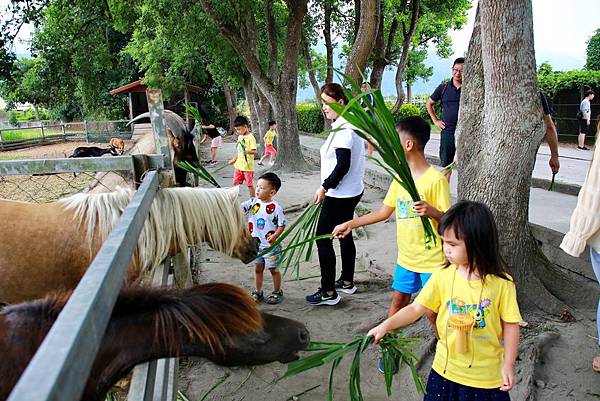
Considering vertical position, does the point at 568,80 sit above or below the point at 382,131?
above

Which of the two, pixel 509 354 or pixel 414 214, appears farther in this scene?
pixel 414 214

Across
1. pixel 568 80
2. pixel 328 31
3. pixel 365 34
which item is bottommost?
pixel 568 80

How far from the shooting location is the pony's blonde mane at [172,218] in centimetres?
263

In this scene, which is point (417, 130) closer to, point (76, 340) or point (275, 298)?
point (275, 298)

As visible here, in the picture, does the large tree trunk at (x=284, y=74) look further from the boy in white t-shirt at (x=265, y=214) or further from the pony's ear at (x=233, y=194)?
the pony's ear at (x=233, y=194)

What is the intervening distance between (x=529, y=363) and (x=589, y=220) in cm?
93

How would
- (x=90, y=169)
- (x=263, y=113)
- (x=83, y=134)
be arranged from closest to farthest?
(x=90, y=169), (x=263, y=113), (x=83, y=134)

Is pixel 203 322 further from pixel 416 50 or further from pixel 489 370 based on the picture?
pixel 416 50

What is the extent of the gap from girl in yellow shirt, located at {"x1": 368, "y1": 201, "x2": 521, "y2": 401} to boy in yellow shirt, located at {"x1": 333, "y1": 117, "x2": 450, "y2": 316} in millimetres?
748

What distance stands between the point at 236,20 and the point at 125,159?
33.8 feet

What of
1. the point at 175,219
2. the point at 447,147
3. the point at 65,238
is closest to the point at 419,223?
the point at 175,219

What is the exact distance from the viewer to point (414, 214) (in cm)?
278

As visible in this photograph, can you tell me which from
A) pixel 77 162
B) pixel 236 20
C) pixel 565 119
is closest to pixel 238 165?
pixel 77 162

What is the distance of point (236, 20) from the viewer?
1190 cm
